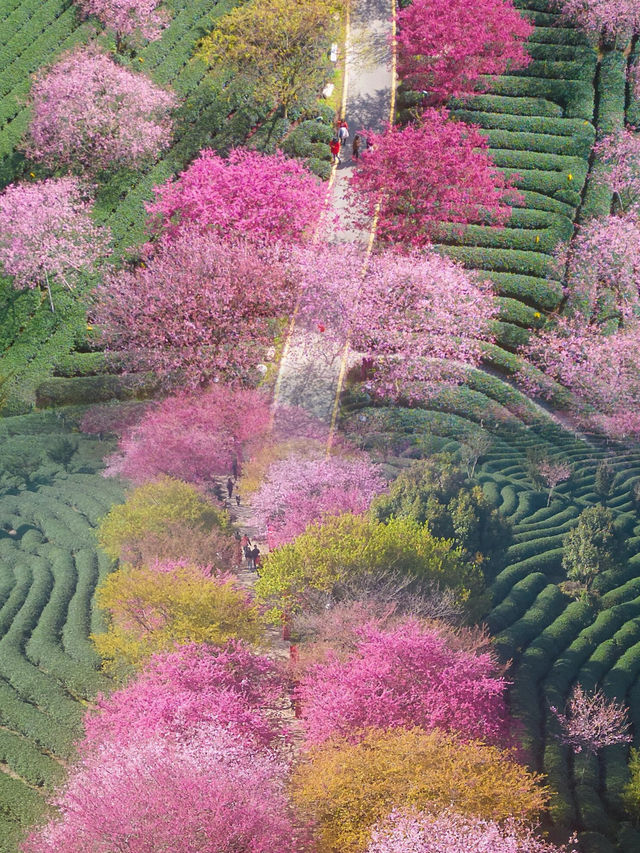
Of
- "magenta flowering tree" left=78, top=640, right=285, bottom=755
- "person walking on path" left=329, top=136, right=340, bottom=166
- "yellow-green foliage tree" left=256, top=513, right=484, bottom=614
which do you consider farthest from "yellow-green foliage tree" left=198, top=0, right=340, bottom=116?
"magenta flowering tree" left=78, top=640, right=285, bottom=755

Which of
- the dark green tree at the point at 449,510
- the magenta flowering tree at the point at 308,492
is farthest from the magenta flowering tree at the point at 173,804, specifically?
the dark green tree at the point at 449,510

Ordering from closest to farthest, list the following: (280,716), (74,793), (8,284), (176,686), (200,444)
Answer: (74,793) < (176,686) < (280,716) < (200,444) < (8,284)

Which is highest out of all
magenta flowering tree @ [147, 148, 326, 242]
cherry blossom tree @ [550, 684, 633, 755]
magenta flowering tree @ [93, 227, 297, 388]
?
magenta flowering tree @ [147, 148, 326, 242]

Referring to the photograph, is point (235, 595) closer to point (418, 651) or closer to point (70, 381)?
point (418, 651)

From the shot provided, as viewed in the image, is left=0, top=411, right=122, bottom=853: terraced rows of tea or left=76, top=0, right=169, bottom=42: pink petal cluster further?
left=76, top=0, right=169, bottom=42: pink petal cluster

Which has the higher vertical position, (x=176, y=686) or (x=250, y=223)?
→ (x=250, y=223)

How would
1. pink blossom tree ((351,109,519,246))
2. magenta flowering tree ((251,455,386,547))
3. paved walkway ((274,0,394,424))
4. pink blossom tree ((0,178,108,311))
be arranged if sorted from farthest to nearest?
1. pink blossom tree ((351,109,519,246))
2. pink blossom tree ((0,178,108,311))
3. paved walkway ((274,0,394,424))
4. magenta flowering tree ((251,455,386,547))

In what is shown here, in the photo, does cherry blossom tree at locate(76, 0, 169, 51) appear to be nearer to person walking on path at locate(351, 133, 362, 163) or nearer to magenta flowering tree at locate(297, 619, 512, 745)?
person walking on path at locate(351, 133, 362, 163)

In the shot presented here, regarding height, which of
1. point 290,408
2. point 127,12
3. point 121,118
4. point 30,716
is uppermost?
point 127,12

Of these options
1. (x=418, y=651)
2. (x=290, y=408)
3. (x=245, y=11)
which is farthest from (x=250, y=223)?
(x=418, y=651)
